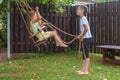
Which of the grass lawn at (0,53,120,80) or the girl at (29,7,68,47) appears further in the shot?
the grass lawn at (0,53,120,80)

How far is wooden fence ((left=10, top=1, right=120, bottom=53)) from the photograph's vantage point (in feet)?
42.7

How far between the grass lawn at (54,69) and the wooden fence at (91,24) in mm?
795

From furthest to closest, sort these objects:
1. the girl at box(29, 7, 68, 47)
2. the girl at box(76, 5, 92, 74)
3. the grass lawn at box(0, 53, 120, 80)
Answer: the girl at box(76, 5, 92, 74), the grass lawn at box(0, 53, 120, 80), the girl at box(29, 7, 68, 47)

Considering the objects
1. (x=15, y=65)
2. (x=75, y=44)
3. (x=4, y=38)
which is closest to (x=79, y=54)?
(x=75, y=44)

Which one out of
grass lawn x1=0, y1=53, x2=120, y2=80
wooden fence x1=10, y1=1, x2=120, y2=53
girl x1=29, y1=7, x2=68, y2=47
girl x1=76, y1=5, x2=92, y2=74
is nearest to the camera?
girl x1=29, y1=7, x2=68, y2=47

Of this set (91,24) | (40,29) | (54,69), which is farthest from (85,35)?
(91,24)

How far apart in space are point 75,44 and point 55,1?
89.0 inches

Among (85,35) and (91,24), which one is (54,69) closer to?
(85,35)

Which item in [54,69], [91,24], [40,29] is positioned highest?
[40,29]

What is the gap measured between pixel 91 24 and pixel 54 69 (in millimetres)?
4751

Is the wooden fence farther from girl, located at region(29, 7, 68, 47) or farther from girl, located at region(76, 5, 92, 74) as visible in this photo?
girl, located at region(29, 7, 68, 47)

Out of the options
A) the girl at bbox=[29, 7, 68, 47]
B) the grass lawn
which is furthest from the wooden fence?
the girl at bbox=[29, 7, 68, 47]

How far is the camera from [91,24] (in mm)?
14031

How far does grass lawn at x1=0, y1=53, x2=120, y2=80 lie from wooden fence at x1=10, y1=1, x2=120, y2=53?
795 mm
